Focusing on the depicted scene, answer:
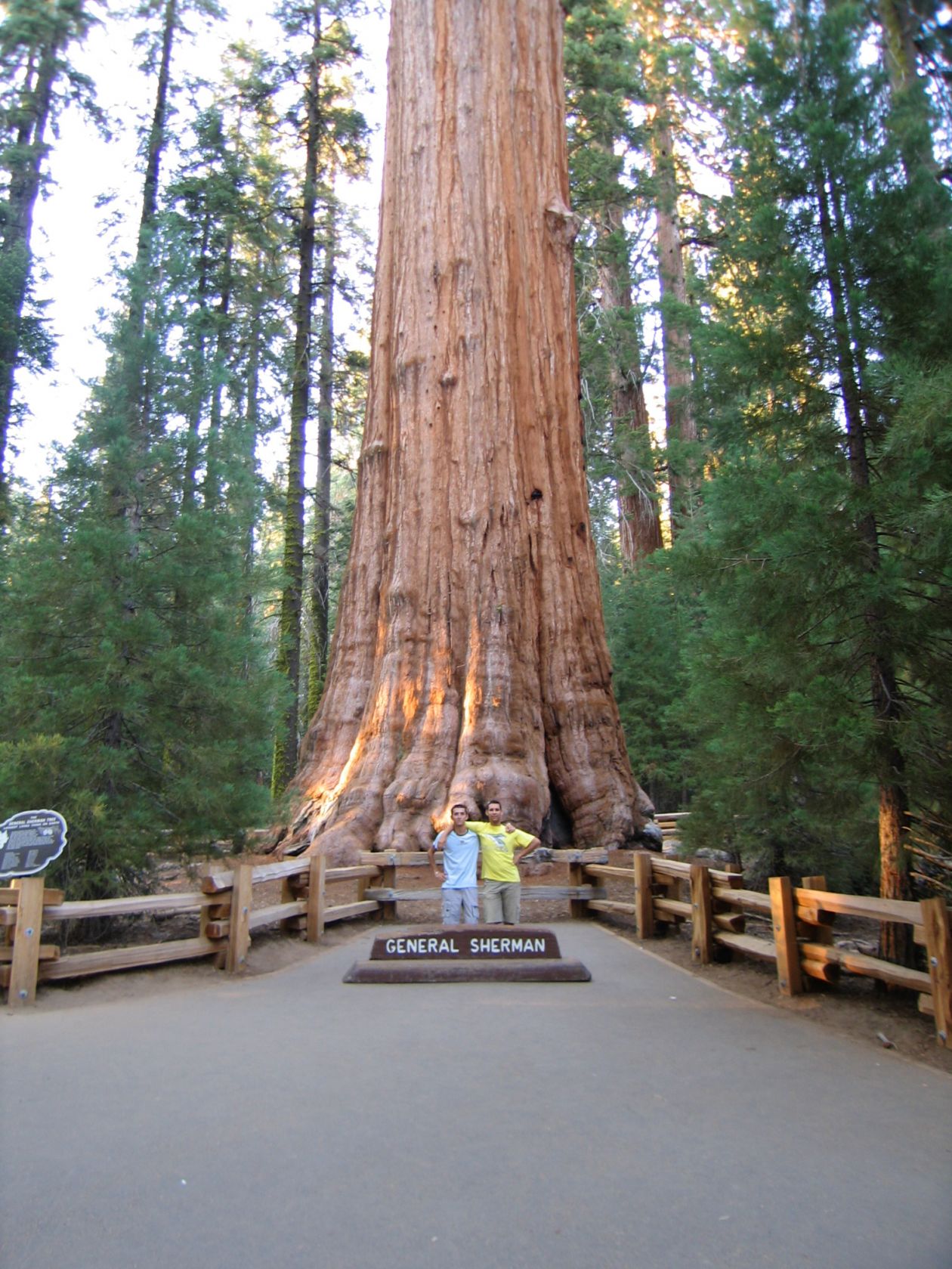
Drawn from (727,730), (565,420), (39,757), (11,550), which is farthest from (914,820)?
(565,420)

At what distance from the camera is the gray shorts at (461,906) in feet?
27.5

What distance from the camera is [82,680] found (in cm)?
736

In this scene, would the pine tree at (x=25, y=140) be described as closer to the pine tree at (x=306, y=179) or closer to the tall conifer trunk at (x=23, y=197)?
the tall conifer trunk at (x=23, y=197)

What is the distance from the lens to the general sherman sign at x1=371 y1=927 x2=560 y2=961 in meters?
7.03

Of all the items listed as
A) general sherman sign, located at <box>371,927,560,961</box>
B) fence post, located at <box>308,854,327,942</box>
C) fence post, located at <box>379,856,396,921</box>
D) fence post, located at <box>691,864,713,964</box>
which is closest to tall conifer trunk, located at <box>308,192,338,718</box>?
fence post, located at <box>379,856,396,921</box>

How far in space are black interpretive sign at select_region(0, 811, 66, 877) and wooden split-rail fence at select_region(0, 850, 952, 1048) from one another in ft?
0.67

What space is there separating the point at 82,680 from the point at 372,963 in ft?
10.4

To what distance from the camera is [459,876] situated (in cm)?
843

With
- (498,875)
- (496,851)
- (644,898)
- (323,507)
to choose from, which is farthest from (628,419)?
(498,875)

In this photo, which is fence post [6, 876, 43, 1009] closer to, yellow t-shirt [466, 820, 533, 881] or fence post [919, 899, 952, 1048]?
yellow t-shirt [466, 820, 533, 881]

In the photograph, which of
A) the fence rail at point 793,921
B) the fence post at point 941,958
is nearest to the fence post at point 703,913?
the fence rail at point 793,921

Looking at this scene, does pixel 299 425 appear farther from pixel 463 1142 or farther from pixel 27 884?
pixel 463 1142

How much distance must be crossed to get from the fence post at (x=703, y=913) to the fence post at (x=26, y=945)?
476 centimetres

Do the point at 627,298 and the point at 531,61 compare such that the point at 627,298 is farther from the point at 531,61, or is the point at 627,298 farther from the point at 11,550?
the point at 11,550
